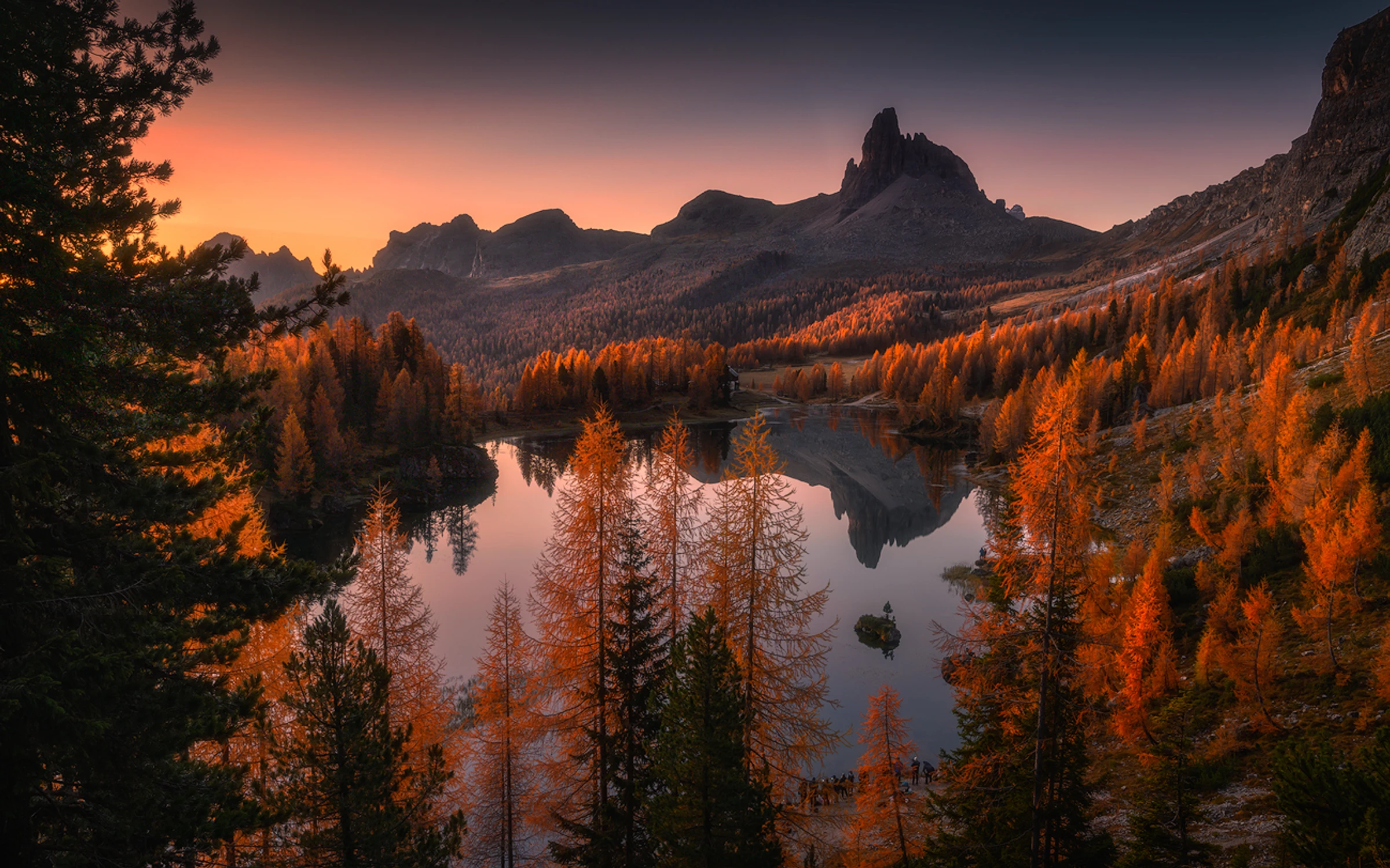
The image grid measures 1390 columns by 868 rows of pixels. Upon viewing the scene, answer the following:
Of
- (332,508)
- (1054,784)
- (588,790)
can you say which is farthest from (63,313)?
(332,508)

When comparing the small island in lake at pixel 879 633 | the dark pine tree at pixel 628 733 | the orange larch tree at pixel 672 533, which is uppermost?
the orange larch tree at pixel 672 533

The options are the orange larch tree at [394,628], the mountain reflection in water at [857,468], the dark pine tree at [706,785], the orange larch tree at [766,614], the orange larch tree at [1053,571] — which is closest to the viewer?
the dark pine tree at [706,785]

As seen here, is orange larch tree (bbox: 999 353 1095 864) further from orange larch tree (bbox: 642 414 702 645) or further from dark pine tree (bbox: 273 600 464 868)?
dark pine tree (bbox: 273 600 464 868)

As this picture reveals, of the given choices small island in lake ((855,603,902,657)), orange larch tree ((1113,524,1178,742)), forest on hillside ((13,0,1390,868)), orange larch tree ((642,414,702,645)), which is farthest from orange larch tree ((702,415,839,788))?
small island in lake ((855,603,902,657))

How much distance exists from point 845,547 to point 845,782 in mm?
34029

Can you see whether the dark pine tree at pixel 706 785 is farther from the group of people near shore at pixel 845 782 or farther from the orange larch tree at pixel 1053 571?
the group of people near shore at pixel 845 782

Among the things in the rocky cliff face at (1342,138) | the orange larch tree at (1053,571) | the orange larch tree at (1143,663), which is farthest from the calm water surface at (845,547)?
the rocky cliff face at (1342,138)

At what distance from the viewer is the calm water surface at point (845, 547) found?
36594 millimetres

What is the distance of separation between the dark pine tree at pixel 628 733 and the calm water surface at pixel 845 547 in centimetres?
723

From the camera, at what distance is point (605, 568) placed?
17797 millimetres

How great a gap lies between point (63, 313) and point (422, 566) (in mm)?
48868

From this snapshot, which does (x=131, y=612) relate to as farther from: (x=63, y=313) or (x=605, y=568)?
(x=605, y=568)

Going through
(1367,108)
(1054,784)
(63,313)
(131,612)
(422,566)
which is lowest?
(422,566)

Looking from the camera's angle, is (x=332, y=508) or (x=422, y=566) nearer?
(x=422, y=566)
